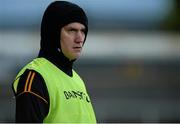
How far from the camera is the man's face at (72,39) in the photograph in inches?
104

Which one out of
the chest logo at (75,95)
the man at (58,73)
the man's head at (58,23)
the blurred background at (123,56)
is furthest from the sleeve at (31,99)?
the blurred background at (123,56)

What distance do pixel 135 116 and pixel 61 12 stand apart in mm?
6899

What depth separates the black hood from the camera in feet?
8.69

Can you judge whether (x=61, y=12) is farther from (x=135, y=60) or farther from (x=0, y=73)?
(x=135, y=60)

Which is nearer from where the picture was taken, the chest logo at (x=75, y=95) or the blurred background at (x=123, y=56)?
the chest logo at (x=75, y=95)

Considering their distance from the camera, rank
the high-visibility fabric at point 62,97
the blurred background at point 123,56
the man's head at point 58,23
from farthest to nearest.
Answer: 1. the blurred background at point 123,56
2. the man's head at point 58,23
3. the high-visibility fabric at point 62,97

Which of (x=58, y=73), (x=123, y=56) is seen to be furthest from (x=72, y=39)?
(x=123, y=56)

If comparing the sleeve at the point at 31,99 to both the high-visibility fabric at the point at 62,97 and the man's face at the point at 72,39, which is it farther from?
the man's face at the point at 72,39

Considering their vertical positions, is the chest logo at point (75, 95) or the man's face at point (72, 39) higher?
the man's face at point (72, 39)

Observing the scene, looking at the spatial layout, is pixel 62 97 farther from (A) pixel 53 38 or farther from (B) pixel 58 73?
(A) pixel 53 38

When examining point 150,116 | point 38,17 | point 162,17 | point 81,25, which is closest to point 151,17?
point 162,17

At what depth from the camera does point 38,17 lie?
1230 cm

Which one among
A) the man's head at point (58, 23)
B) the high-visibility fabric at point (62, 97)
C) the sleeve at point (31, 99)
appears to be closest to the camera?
the sleeve at point (31, 99)

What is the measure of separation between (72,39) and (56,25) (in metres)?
0.09
